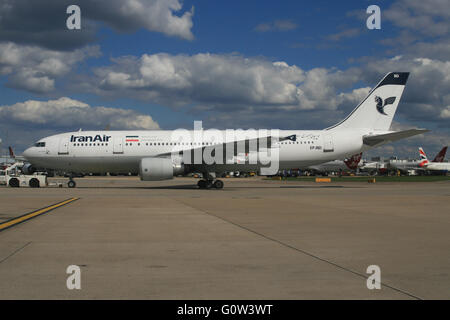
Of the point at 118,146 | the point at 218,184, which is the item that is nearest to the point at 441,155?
the point at 218,184

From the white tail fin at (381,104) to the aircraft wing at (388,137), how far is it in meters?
1.11

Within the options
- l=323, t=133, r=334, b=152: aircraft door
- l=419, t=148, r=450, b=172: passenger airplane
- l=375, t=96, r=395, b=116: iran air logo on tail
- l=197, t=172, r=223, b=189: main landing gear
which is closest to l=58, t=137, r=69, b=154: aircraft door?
l=197, t=172, r=223, b=189: main landing gear

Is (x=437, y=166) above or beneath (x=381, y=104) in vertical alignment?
beneath

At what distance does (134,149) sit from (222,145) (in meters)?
5.96

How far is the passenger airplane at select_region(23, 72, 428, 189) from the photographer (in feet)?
89.5

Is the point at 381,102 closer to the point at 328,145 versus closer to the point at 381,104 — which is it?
the point at 381,104

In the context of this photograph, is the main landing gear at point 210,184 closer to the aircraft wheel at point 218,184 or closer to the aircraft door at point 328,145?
the aircraft wheel at point 218,184

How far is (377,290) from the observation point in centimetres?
423

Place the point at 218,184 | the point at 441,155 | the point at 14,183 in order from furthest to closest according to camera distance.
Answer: the point at 441,155, the point at 14,183, the point at 218,184

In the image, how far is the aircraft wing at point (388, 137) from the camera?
2708cm

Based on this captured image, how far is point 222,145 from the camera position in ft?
85.3

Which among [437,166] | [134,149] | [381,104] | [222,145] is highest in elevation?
[381,104]

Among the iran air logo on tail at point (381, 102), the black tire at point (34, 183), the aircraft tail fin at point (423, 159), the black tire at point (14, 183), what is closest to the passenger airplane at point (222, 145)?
the iran air logo on tail at point (381, 102)
